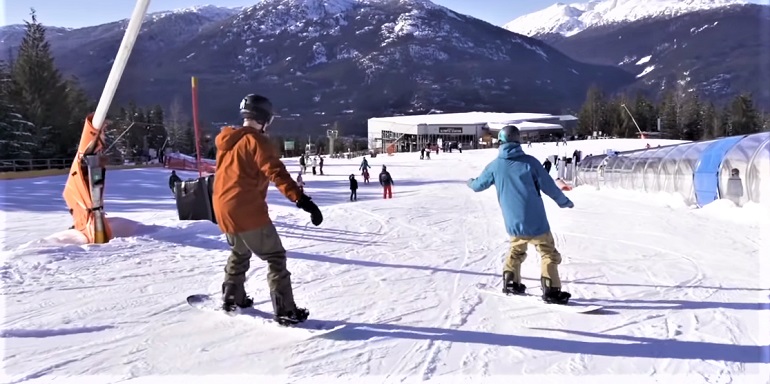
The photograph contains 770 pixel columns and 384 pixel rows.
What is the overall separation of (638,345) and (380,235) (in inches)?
213

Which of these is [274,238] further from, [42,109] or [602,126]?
[602,126]

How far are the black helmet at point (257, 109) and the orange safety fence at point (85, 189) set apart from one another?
448 cm

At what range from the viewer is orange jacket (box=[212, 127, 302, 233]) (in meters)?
3.77

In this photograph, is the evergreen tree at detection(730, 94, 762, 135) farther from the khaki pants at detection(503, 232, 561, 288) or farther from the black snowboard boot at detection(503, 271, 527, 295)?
the khaki pants at detection(503, 232, 561, 288)

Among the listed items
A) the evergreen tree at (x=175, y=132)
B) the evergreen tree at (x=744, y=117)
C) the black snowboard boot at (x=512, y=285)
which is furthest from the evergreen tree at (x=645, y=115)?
the black snowboard boot at (x=512, y=285)

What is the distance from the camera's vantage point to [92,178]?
742cm

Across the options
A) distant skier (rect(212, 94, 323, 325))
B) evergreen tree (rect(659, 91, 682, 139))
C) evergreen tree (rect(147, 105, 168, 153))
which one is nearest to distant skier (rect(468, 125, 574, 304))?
distant skier (rect(212, 94, 323, 325))

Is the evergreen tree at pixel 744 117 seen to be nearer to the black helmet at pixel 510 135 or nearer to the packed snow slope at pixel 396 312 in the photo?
the packed snow slope at pixel 396 312

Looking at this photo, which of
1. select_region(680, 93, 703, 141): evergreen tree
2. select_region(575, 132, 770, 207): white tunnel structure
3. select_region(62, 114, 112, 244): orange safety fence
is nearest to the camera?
select_region(62, 114, 112, 244): orange safety fence

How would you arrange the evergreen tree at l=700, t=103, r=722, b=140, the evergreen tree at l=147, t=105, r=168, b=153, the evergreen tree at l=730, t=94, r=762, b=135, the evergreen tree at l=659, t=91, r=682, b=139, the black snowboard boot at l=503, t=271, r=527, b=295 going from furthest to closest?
the evergreen tree at l=659, t=91, r=682, b=139 < the evergreen tree at l=700, t=103, r=722, b=140 < the evergreen tree at l=730, t=94, r=762, b=135 < the evergreen tree at l=147, t=105, r=168, b=153 < the black snowboard boot at l=503, t=271, r=527, b=295

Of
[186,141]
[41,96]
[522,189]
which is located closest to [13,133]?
[41,96]

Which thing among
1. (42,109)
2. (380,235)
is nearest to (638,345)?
(380,235)

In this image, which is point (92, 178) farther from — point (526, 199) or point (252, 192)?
point (526, 199)

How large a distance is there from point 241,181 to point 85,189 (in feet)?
15.5
